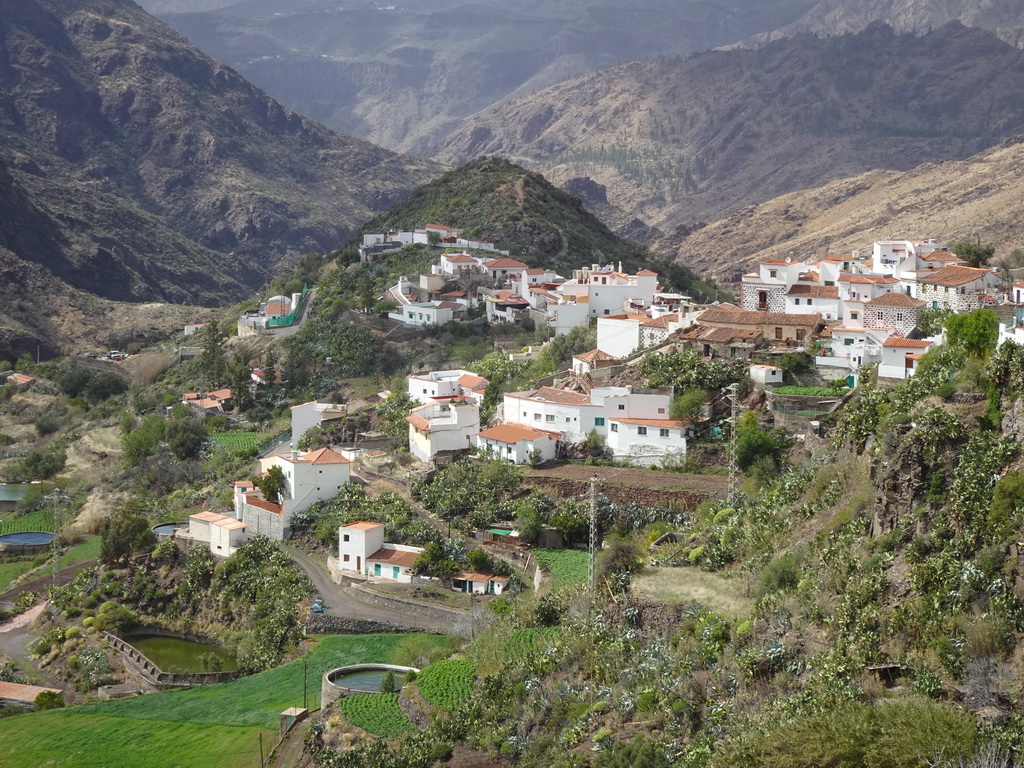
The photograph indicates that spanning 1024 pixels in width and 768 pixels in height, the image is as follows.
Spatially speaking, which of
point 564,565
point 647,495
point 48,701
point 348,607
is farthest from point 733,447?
point 48,701

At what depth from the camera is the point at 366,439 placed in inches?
1751

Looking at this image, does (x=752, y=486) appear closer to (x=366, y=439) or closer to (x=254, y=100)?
(x=366, y=439)

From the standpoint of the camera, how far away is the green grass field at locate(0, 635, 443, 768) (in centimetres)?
2739

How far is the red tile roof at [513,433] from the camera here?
39.2m

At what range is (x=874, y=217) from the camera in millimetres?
117625

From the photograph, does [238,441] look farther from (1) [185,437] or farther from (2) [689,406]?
(2) [689,406]

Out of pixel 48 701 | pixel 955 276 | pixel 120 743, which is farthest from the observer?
pixel 955 276

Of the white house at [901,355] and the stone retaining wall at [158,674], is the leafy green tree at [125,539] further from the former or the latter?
the white house at [901,355]

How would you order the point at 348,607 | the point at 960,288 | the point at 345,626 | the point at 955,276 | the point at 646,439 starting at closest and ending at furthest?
the point at 345,626 → the point at 348,607 → the point at 646,439 → the point at 960,288 → the point at 955,276

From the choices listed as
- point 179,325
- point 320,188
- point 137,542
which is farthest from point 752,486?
point 320,188

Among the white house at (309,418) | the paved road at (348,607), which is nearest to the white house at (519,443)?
the paved road at (348,607)

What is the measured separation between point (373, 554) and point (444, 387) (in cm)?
1189

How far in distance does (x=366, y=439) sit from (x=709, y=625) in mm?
23461

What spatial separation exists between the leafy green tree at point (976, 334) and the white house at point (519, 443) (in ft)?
41.6
